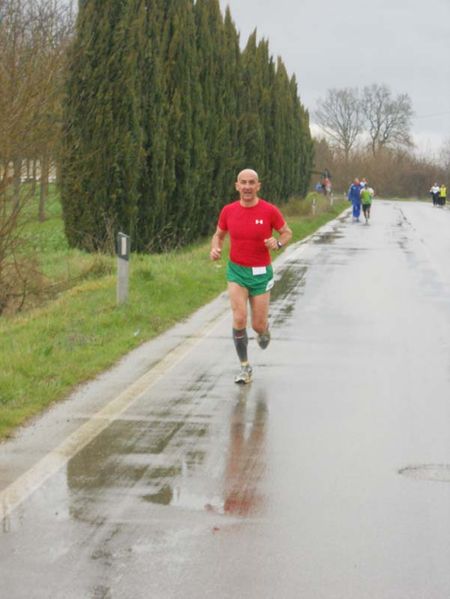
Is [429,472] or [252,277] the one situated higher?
[252,277]

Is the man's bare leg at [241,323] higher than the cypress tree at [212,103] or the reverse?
the reverse

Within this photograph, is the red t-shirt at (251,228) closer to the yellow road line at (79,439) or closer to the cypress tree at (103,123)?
the yellow road line at (79,439)

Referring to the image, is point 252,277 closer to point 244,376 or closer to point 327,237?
point 244,376

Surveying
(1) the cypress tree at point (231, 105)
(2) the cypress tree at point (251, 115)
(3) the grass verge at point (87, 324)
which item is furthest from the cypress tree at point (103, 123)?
(2) the cypress tree at point (251, 115)

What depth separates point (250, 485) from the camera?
21.4ft

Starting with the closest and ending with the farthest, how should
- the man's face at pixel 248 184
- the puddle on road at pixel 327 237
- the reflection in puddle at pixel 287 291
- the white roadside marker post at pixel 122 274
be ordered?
the man's face at pixel 248 184 < the white roadside marker post at pixel 122 274 < the reflection in puddle at pixel 287 291 < the puddle on road at pixel 327 237

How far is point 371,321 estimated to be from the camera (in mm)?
14406

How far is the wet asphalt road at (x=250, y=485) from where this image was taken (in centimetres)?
495

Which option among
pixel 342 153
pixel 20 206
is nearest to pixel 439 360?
pixel 20 206

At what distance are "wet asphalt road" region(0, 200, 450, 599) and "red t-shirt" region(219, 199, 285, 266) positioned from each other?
1.14 m

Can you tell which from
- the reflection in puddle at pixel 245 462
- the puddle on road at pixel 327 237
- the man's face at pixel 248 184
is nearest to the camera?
the reflection in puddle at pixel 245 462

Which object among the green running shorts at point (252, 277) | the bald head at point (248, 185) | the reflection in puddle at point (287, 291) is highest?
the bald head at point (248, 185)

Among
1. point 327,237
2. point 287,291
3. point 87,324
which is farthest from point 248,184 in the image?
point 327,237

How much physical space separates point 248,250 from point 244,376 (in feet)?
3.69
